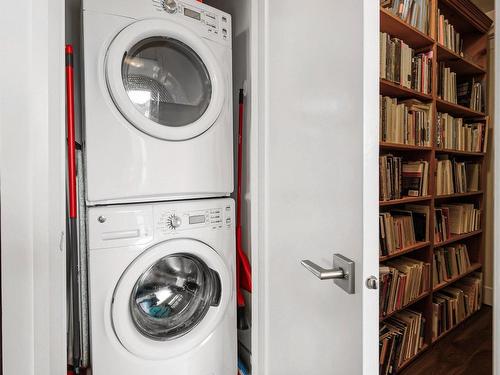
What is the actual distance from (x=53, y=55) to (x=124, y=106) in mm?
260

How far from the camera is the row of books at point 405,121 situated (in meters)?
1.77

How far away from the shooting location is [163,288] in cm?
130

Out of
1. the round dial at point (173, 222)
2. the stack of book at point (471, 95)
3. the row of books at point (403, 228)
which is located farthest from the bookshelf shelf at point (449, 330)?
the round dial at point (173, 222)

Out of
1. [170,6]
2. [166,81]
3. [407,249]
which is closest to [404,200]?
[407,249]

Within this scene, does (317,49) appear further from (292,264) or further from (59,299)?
(59,299)

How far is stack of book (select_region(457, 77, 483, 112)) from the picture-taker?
94.3 inches

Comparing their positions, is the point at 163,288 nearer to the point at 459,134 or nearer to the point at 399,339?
the point at 399,339

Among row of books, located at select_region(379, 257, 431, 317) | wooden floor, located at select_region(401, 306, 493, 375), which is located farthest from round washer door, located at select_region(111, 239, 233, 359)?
wooden floor, located at select_region(401, 306, 493, 375)

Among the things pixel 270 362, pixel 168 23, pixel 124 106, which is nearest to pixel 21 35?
pixel 124 106

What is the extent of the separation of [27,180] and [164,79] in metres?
0.67

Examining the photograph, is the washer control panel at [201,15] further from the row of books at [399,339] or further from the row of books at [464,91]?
the row of books at [399,339]

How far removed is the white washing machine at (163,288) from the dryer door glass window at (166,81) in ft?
1.26

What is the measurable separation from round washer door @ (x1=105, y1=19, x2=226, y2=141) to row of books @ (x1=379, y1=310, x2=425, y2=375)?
165 centimetres

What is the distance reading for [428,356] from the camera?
2.03 m
